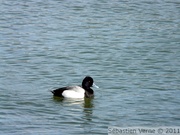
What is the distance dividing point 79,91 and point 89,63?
125 inches

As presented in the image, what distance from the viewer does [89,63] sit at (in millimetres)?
24609

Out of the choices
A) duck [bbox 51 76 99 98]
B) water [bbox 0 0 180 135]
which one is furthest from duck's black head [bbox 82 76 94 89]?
water [bbox 0 0 180 135]

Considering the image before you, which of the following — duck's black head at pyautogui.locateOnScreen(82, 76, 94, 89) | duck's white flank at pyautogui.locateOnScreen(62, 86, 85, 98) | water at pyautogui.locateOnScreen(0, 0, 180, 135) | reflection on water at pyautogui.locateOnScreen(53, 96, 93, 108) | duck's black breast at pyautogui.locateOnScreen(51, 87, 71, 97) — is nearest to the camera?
water at pyautogui.locateOnScreen(0, 0, 180, 135)

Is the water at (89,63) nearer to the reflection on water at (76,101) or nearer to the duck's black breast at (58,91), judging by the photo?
the reflection on water at (76,101)

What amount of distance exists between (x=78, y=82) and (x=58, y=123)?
4.35 m

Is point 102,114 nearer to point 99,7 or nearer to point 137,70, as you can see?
point 137,70

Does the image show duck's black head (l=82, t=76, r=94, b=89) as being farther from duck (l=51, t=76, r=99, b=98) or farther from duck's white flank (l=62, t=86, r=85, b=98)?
duck's white flank (l=62, t=86, r=85, b=98)

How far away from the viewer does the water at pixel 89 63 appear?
18906 millimetres

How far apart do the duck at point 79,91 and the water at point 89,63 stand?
0.19 meters

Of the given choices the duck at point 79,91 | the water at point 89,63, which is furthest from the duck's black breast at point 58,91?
the water at point 89,63

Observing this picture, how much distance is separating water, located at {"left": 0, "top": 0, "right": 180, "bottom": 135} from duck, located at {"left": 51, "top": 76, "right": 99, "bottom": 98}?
194 mm

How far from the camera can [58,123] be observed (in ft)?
60.1

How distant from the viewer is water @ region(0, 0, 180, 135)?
18.9 meters

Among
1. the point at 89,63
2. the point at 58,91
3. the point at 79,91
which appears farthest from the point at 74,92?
the point at 89,63
